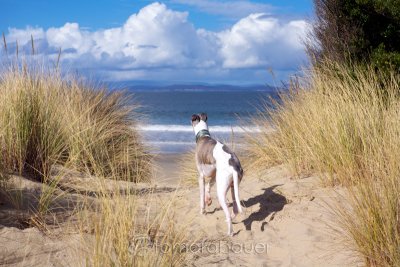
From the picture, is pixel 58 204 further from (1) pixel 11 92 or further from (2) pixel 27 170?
(1) pixel 11 92

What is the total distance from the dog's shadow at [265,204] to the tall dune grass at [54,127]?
60.3 inches

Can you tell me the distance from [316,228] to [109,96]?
6.29 meters

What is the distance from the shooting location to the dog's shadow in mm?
6363

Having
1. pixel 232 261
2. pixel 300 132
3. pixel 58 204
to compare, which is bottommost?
pixel 232 261

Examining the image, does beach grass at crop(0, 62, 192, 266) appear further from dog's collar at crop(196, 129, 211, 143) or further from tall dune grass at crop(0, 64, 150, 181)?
dog's collar at crop(196, 129, 211, 143)

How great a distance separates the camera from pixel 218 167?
595cm

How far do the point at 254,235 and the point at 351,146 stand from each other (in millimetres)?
1920

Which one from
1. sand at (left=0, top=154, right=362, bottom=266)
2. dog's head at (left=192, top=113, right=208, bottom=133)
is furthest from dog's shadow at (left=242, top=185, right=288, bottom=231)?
dog's head at (left=192, top=113, right=208, bottom=133)

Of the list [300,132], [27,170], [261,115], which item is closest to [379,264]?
[300,132]

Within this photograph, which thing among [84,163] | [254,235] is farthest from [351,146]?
[84,163]

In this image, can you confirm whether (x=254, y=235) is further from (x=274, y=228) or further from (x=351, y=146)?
(x=351, y=146)

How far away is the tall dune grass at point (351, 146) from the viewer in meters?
4.38

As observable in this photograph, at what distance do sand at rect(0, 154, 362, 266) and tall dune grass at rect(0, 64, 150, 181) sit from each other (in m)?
0.58

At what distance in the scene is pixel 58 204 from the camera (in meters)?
5.86
